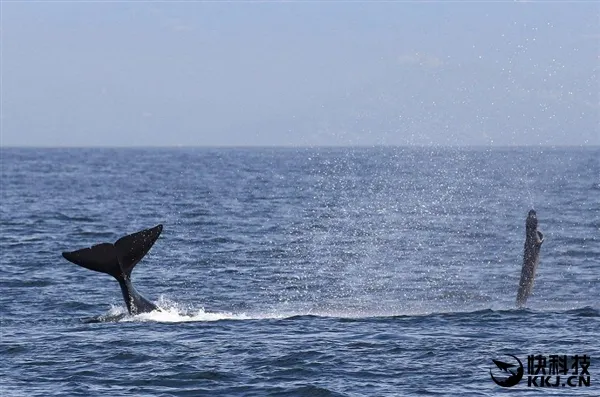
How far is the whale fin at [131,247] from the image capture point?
23420 millimetres

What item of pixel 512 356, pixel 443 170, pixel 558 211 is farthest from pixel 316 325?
pixel 443 170

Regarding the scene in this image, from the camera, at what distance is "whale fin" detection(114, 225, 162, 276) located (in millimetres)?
23420

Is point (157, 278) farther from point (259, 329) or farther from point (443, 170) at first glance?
point (443, 170)

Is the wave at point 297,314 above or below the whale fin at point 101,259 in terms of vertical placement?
below

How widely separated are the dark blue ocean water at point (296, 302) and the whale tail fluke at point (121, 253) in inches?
40.9
